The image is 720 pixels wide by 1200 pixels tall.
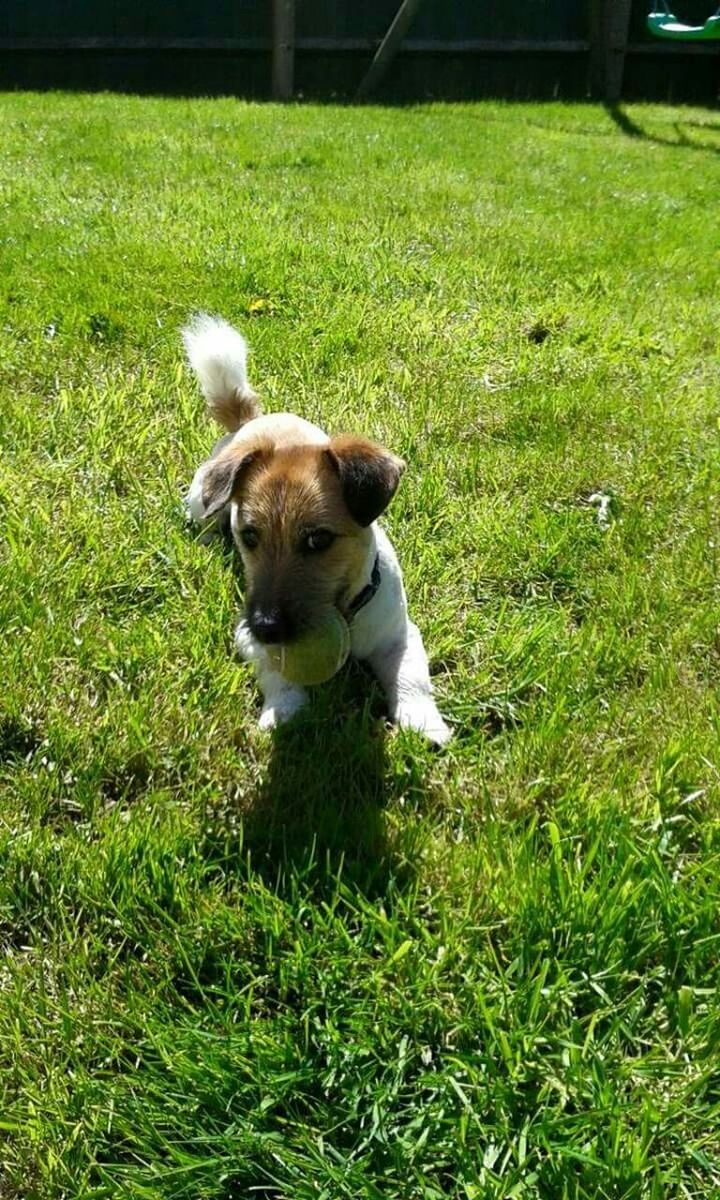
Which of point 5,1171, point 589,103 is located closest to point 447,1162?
point 5,1171

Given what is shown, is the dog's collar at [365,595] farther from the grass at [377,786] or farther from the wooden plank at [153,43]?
the wooden plank at [153,43]

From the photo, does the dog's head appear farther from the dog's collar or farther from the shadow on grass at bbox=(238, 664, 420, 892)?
the shadow on grass at bbox=(238, 664, 420, 892)

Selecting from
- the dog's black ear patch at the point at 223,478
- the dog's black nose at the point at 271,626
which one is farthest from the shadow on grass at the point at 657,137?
the dog's black nose at the point at 271,626

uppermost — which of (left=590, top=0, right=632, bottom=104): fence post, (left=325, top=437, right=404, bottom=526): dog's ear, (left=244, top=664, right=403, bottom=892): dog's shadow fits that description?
(left=590, top=0, right=632, bottom=104): fence post

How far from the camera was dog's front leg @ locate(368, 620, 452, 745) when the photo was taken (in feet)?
8.46

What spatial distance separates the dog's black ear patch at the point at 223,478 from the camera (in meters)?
2.53

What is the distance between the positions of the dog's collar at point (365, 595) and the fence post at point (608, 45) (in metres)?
13.2

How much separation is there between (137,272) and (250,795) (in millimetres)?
4235

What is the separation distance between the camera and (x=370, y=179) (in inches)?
320

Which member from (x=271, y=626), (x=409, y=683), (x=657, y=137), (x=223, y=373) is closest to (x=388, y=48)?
(x=657, y=137)

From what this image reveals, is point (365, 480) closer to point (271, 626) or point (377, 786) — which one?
point (271, 626)

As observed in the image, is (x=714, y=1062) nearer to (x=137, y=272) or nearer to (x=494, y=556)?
(x=494, y=556)

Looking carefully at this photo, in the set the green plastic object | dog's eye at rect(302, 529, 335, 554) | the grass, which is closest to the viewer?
the grass

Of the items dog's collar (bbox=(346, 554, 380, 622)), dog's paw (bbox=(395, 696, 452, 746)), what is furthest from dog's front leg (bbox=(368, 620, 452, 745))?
dog's collar (bbox=(346, 554, 380, 622))
